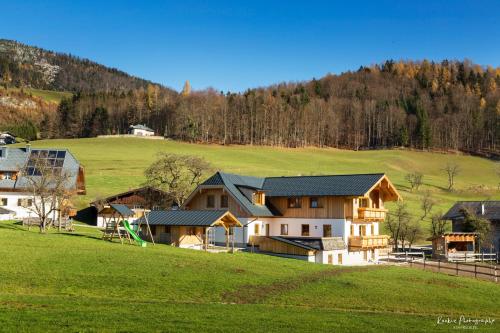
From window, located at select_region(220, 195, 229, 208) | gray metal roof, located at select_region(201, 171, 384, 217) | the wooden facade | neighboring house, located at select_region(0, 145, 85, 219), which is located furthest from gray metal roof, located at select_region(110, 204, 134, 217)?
neighboring house, located at select_region(0, 145, 85, 219)

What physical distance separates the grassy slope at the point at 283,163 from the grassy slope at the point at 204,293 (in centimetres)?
4471

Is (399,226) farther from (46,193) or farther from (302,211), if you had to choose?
(46,193)

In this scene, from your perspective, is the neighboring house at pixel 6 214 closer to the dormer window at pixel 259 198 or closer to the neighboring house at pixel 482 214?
the dormer window at pixel 259 198

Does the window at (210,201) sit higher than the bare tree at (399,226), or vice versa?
the window at (210,201)

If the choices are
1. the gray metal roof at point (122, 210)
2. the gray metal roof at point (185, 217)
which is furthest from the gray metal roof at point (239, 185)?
the gray metal roof at point (122, 210)

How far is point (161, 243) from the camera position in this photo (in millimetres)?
46188

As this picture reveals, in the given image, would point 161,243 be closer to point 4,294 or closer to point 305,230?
point 305,230

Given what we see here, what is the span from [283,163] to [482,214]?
63074 millimetres

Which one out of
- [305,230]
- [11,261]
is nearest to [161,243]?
[305,230]

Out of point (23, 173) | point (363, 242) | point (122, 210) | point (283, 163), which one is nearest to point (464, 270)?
point (363, 242)

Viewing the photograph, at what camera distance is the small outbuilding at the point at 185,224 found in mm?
43634

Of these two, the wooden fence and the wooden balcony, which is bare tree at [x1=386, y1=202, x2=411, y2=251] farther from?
the wooden balcony

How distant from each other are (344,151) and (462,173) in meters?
36.0

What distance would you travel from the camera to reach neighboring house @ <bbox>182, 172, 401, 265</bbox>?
50000 millimetres
